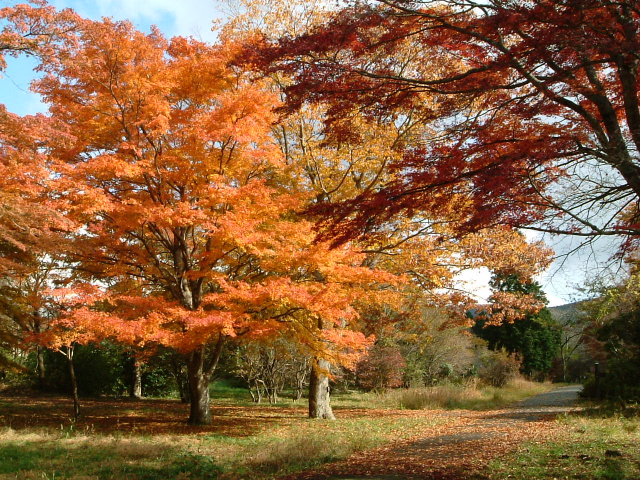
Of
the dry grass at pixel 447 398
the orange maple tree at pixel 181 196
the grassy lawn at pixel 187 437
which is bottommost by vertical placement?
the dry grass at pixel 447 398

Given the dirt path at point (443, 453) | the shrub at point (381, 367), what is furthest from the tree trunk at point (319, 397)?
the shrub at point (381, 367)

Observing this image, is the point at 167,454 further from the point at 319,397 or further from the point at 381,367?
the point at 381,367

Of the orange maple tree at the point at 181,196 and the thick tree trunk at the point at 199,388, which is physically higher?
the orange maple tree at the point at 181,196

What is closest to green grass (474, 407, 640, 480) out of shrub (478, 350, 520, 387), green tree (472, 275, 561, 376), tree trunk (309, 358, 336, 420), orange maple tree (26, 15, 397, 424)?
orange maple tree (26, 15, 397, 424)

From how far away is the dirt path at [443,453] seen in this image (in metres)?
6.08

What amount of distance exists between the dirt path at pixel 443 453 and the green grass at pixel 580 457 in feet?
1.25

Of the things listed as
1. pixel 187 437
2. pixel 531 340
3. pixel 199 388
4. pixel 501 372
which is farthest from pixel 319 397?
pixel 531 340

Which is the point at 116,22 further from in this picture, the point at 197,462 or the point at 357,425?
the point at 357,425

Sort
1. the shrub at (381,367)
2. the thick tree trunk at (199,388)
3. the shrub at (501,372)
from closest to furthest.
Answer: the thick tree trunk at (199,388)
the shrub at (381,367)
the shrub at (501,372)

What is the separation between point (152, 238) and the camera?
13070 millimetres

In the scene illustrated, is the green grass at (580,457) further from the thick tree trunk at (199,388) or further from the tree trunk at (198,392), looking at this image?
the tree trunk at (198,392)

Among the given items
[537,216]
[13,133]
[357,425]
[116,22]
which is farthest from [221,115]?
[357,425]

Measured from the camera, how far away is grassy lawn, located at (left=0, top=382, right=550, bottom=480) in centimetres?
668

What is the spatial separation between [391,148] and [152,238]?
719 cm
